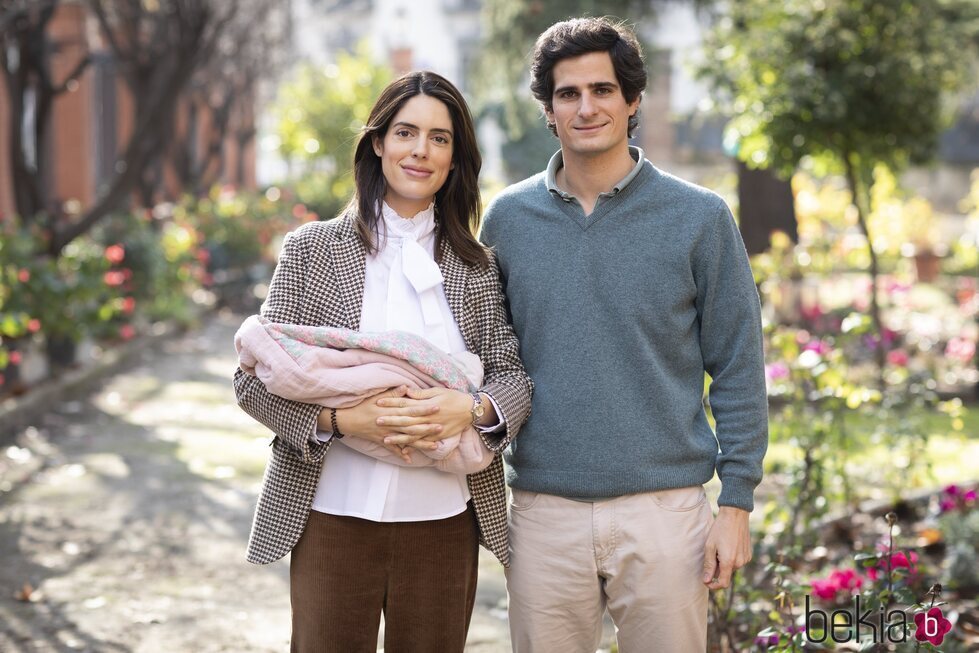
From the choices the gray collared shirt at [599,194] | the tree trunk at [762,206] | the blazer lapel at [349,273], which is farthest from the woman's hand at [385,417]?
the tree trunk at [762,206]

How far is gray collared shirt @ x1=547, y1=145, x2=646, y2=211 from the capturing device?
2893 millimetres

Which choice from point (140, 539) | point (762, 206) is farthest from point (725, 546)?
point (762, 206)

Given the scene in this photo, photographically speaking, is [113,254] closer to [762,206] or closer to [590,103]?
[762,206]

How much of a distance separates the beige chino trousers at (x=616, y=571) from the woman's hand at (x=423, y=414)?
36cm

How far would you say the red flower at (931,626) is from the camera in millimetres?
2781

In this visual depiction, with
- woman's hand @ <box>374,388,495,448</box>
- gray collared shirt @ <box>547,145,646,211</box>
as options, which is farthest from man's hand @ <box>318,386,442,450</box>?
gray collared shirt @ <box>547,145,646,211</box>

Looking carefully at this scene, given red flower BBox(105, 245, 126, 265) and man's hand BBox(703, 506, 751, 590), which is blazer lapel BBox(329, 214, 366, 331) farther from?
red flower BBox(105, 245, 126, 265)

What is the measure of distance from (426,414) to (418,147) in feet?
2.19

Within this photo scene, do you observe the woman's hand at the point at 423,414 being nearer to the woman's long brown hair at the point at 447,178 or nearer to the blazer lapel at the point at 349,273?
the blazer lapel at the point at 349,273

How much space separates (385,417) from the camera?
105 inches

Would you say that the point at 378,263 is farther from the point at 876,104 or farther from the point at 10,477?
the point at 876,104

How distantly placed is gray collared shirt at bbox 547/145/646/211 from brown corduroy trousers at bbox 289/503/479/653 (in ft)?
2.70

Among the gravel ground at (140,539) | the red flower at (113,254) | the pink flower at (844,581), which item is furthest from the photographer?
the red flower at (113,254)

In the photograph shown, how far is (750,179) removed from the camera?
11.5 m
